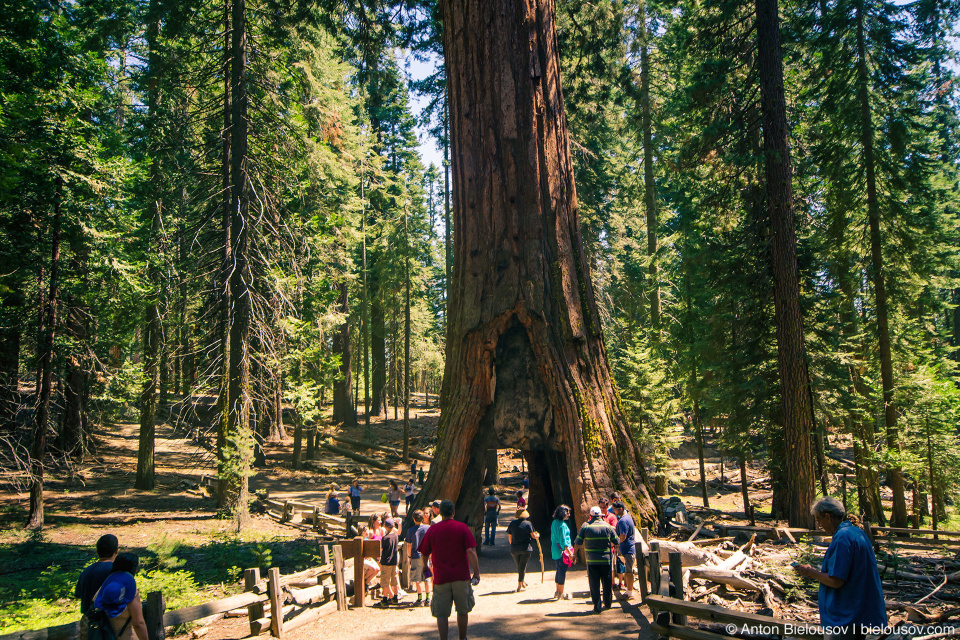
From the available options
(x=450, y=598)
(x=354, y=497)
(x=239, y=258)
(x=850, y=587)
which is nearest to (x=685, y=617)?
(x=850, y=587)

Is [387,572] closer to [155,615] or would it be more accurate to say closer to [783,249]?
[155,615]

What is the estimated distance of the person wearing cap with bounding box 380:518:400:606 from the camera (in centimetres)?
907

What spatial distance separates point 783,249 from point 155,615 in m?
14.2

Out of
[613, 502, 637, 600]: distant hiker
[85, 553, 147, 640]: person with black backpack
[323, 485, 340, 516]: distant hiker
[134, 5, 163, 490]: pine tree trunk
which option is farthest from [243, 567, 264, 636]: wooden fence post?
[134, 5, 163, 490]: pine tree trunk

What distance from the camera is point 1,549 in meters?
12.9

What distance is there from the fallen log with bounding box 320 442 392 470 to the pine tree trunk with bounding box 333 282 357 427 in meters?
3.66

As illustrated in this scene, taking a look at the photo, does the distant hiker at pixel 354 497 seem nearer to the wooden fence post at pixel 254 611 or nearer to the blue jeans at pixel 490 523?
the blue jeans at pixel 490 523

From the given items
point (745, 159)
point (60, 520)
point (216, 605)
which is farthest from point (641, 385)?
point (60, 520)

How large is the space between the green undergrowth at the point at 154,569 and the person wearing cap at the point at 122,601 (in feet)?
14.6

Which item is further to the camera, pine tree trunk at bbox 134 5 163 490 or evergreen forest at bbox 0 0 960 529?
pine tree trunk at bbox 134 5 163 490

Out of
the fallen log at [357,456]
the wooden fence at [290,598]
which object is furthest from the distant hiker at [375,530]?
the fallen log at [357,456]

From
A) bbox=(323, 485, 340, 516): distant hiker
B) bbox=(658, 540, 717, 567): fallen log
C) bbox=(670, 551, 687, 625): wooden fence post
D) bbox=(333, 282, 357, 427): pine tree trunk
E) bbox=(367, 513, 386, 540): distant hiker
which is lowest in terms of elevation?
bbox=(323, 485, 340, 516): distant hiker

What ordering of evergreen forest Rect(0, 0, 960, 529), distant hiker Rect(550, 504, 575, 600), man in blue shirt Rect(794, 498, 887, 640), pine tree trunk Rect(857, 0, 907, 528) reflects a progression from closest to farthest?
1. man in blue shirt Rect(794, 498, 887, 640)
2. distant hiker Rect(550, 504, 575, 600)
3. evergreen forest Rect(0, 0, 960, 529)
4. pine tree trunk Rect(857, 0, 907, 528)

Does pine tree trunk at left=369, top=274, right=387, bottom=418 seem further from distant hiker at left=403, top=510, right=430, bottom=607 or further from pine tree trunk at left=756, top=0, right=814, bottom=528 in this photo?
distant hiker at left=403, top=510, right=430, bottom=607
